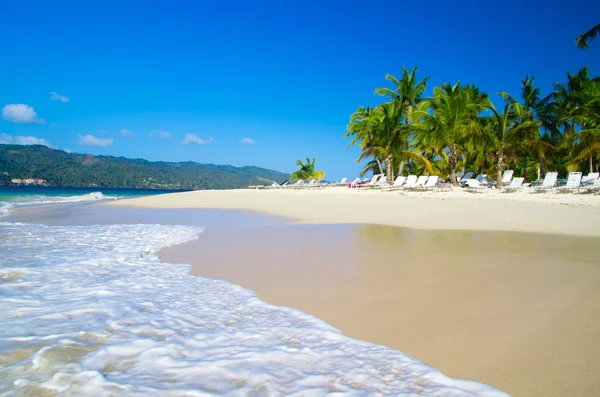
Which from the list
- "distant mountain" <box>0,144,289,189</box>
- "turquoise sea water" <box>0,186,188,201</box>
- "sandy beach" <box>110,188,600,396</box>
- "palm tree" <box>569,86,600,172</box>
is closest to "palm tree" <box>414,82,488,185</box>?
"palm tree" <box>569,86,600,172</box>

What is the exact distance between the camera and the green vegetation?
58.0 ft

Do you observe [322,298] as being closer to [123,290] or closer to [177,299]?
[177,299]

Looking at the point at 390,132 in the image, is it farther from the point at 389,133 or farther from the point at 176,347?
the point at 176,347

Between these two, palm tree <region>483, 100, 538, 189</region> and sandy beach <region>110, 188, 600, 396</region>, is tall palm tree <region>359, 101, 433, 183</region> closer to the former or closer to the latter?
palm tree <region>483, 100, 538, 189</region>

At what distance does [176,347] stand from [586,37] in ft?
A: 59.3

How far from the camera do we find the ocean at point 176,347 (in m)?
1.71

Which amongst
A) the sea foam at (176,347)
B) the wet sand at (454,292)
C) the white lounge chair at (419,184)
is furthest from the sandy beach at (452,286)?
the white lounge chair at (419,184)

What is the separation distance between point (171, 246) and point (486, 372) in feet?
16.0

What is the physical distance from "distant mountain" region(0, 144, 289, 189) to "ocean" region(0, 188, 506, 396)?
8453 centimetres

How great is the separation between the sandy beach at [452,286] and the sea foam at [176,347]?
215mm

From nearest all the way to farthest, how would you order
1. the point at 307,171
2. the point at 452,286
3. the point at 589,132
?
the point at 452,286
the point at 589,132
the point at 307,171

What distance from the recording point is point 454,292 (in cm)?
314

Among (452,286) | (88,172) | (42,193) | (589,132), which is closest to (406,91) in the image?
(589,132)

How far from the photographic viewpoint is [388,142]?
77.6ft
